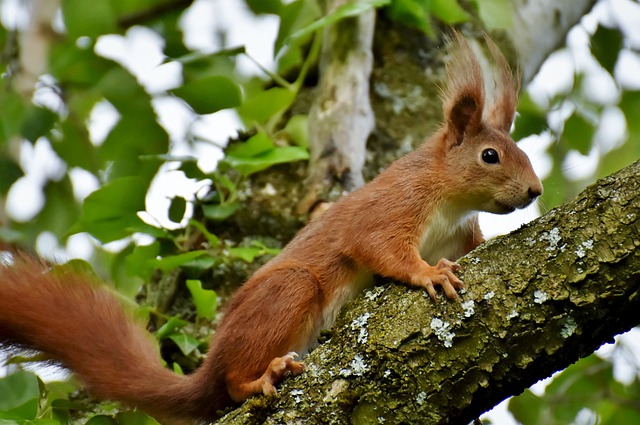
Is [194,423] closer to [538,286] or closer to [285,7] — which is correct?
[538,286]

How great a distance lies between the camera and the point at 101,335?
2834 millimetres

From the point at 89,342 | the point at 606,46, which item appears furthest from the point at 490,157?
the point at 606,46

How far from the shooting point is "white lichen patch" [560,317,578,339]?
2.06 m

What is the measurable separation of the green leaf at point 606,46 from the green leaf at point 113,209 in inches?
113

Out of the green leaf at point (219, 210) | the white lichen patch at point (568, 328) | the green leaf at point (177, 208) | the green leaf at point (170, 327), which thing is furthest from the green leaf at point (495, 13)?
the white lichen patch at point (568, 328)

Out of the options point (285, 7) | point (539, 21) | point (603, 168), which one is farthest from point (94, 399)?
point (603, 168)

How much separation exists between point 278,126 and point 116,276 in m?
1.14

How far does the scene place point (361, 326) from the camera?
2303 mm

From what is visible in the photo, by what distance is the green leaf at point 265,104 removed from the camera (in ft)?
12.3

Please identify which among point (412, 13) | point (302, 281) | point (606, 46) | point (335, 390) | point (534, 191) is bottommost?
point (302, 281)

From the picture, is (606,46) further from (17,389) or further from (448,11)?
(17,389)

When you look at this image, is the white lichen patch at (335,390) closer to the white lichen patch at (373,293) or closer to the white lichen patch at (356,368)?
the white lichen patch at (356,368)

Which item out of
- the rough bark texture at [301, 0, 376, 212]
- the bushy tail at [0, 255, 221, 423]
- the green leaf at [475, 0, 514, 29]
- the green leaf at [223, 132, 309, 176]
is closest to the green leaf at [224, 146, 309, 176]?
the green leaf at [223, 132, 309, 176]

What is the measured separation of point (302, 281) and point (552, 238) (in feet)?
3.25
